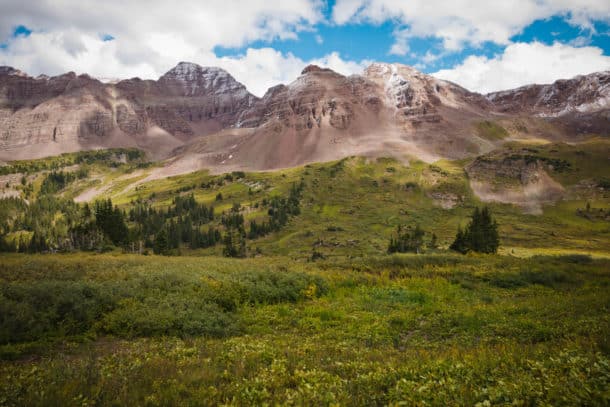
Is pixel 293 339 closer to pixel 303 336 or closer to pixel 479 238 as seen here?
pixel 303 336

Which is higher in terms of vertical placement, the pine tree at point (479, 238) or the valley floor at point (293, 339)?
the valley floor at point (293, 339)

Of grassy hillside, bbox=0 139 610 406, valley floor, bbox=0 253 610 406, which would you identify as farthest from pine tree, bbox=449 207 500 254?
valley floor, bbox=0 253 610 406

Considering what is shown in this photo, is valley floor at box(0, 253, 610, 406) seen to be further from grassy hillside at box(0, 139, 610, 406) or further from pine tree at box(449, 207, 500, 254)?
pine tree at box(449, 207, 500, 254)

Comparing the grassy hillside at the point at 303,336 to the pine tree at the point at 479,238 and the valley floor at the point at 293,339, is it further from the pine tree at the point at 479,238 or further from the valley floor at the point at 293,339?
the pine tree at the point at 479,238

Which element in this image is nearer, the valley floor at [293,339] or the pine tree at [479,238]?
the valley floor at [293,339]

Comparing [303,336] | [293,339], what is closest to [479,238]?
[303,336]

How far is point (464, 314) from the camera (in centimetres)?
1983

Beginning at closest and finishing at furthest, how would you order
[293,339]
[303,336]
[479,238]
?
[293,339] → [303,336] → [479,238]

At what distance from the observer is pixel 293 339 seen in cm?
1689

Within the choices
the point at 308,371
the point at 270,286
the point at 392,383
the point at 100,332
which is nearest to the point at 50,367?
the point at 100,332

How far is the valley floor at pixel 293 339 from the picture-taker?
356 inches

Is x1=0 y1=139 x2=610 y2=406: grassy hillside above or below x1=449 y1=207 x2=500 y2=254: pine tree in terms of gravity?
above

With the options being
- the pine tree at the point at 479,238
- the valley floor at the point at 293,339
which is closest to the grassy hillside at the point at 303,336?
the valley floor at the point at 293,339

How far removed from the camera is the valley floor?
904cm
